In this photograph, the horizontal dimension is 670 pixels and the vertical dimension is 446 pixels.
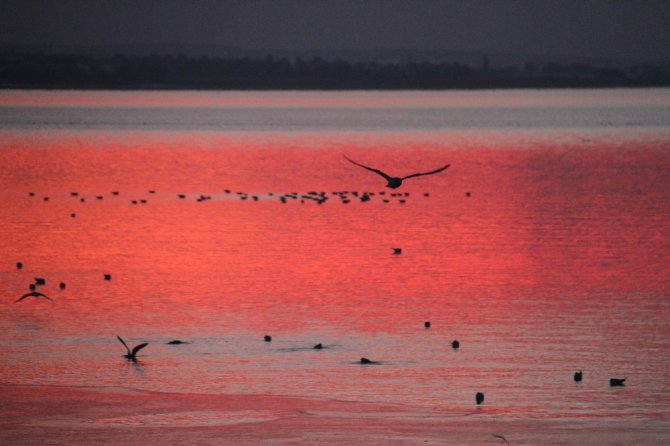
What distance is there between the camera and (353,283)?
28.1 meters

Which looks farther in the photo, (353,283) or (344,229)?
(344,229)

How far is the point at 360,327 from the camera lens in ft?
76.3

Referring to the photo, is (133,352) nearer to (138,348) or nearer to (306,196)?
(138,348)

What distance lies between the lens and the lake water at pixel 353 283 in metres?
19.8

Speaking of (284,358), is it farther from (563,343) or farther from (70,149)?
(70,149)

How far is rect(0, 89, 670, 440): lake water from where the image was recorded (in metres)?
19.8

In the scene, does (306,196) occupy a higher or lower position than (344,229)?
higher

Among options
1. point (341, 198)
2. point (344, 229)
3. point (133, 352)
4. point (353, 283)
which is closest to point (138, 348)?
point (133, 352)

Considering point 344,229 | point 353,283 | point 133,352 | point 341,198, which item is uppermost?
point 341,198

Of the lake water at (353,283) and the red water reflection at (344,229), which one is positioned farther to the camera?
the red water reflection at (344,229)

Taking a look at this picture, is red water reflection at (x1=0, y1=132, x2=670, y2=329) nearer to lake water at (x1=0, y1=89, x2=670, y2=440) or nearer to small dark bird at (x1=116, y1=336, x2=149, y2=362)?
lake water at (x1=0, y1=89, x2=670, y2=440)

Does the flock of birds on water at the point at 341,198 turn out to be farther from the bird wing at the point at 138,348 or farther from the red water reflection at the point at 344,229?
the red water reflection at the point at 344,229

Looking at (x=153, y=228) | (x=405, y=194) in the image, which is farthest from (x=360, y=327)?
(x=405, y=194)

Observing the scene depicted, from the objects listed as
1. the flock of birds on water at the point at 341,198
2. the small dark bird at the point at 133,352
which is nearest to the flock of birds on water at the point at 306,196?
the flock of birds on water at the point at 341,198
